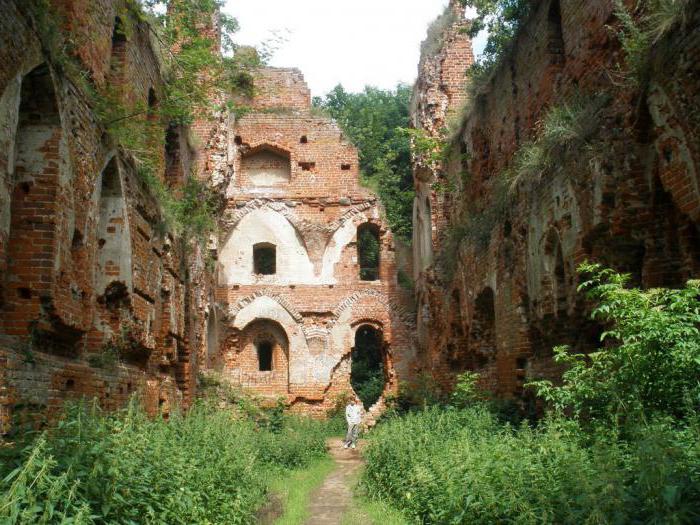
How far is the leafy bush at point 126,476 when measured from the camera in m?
3.34

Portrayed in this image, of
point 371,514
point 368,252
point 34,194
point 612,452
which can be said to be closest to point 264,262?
point 368,252

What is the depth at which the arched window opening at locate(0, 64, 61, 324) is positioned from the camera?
18.8 ft

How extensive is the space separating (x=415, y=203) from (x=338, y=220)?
102 inches

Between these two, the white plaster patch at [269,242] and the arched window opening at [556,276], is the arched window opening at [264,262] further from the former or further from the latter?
the arched window opening at [556,276]

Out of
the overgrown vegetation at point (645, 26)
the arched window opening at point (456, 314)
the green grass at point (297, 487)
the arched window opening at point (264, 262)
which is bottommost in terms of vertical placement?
the green grass at point (297, 487)

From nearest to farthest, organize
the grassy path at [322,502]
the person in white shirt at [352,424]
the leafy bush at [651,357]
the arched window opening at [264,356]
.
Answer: the leafy bush at [651,357] → the grassy path at [322,502] → the person in white shirt at [352,424] → the arched window opening at [264,356]

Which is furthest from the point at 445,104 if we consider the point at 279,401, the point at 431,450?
the point at 431,450

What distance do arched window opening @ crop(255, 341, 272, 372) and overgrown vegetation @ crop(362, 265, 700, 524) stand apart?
1227cm

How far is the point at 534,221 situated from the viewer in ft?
29.4

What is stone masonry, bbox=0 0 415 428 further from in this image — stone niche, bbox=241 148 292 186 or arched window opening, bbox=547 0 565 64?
arched window opening, bbox=547 0 565 64

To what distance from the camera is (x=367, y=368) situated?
2411cm

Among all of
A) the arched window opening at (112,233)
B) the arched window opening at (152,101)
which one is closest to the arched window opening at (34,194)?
the arched window opening at (112,233)

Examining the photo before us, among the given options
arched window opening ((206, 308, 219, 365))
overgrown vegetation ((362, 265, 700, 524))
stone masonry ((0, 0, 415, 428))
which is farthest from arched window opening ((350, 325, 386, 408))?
overgrown vegetation ((362, 265, 700, 524))

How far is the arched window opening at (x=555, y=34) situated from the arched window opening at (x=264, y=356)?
38.5 feet
